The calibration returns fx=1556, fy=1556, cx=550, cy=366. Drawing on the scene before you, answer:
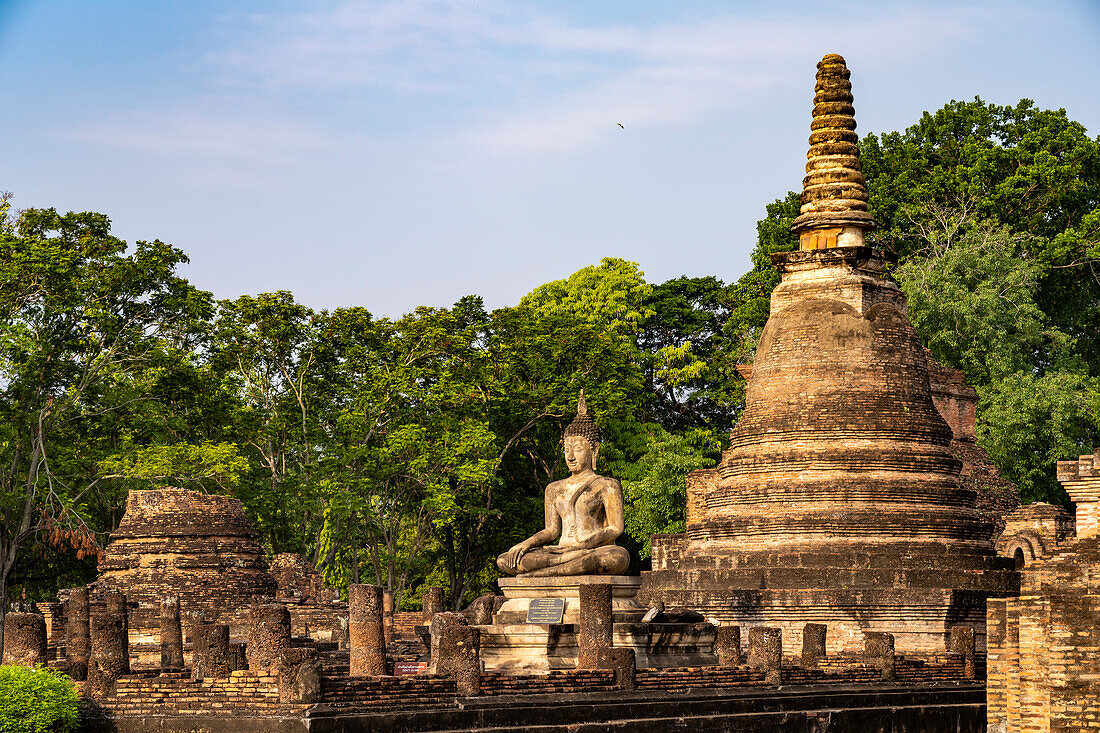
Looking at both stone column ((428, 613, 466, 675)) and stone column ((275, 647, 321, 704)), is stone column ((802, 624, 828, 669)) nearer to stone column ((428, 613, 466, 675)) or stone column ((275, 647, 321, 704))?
stone column ((428, 613, 466, 675))

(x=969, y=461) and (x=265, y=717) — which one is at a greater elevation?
(x=969, y=461)

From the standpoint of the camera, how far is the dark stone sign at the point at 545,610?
20.9 metres

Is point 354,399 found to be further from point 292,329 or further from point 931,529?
point 931,529

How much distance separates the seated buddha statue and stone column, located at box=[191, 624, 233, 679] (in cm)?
403

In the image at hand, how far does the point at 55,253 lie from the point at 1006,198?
88.7 feet

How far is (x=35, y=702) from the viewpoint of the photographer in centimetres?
1655

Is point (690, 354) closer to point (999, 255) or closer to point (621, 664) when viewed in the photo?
point (999, 255)

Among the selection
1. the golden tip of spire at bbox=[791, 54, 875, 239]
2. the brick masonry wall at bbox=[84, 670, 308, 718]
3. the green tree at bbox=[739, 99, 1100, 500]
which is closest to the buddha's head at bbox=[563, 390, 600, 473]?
the brick masonry wall at bbox=[84, 670, 308, 718]

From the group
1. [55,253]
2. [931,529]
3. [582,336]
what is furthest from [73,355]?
[931,529]

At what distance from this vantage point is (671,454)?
140 ft

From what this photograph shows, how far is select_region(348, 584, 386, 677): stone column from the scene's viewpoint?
18.2 meters

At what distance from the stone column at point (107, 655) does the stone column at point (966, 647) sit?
1295cm

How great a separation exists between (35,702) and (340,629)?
12.3 metres

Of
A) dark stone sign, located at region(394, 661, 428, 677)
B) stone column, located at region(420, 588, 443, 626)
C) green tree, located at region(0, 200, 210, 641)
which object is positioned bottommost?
dark stone sign, located at region(394, 661, 428, 677)
